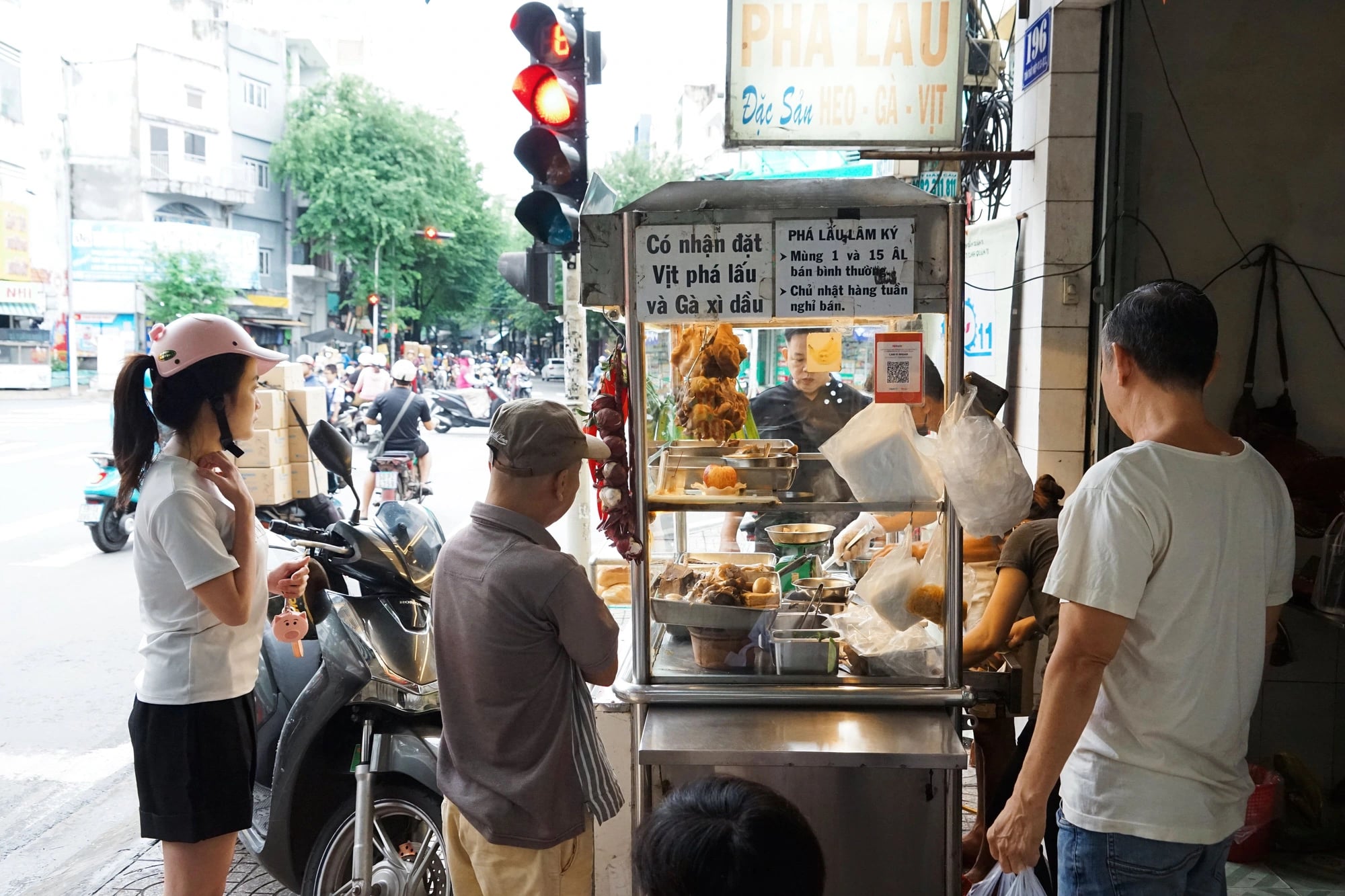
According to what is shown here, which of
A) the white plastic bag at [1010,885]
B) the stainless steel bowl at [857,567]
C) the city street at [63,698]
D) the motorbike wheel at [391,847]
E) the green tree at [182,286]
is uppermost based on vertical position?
the green tree at [182,286]

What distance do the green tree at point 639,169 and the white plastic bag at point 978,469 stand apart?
34.0 meters

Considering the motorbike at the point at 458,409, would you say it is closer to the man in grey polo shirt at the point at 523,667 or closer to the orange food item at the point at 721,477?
the orange food item at the point at 721,477

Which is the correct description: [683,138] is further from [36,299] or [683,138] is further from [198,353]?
[198,353]

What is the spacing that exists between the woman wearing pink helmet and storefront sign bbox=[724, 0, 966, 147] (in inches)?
96.2

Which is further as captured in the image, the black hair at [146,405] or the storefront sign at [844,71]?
the storefront sign at [844,71]

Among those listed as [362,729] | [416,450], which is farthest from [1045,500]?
[416,450]

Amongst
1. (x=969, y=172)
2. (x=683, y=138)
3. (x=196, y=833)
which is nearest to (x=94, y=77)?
(x=683, y=138)

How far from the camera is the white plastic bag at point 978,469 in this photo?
8.52 feet

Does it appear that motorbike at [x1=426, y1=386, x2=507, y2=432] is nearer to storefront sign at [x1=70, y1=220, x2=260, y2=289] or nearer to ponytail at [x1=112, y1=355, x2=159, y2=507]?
storefront sign at [x1=70, y1=220, x2=260, y2=289]

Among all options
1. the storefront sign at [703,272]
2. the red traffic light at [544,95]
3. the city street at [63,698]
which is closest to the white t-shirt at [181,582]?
the storefront sign at [703,272]

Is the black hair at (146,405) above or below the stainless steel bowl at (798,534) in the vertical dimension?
above

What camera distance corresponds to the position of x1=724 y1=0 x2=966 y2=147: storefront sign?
419cm

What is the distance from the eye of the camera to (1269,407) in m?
4.36

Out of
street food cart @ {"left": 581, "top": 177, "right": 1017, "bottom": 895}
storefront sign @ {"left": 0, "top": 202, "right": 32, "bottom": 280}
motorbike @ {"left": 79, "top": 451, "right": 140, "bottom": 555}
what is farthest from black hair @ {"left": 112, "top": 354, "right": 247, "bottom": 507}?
storefront sign @ {"left": 0, "top": 202, "right": 32, "bottom": 280}
